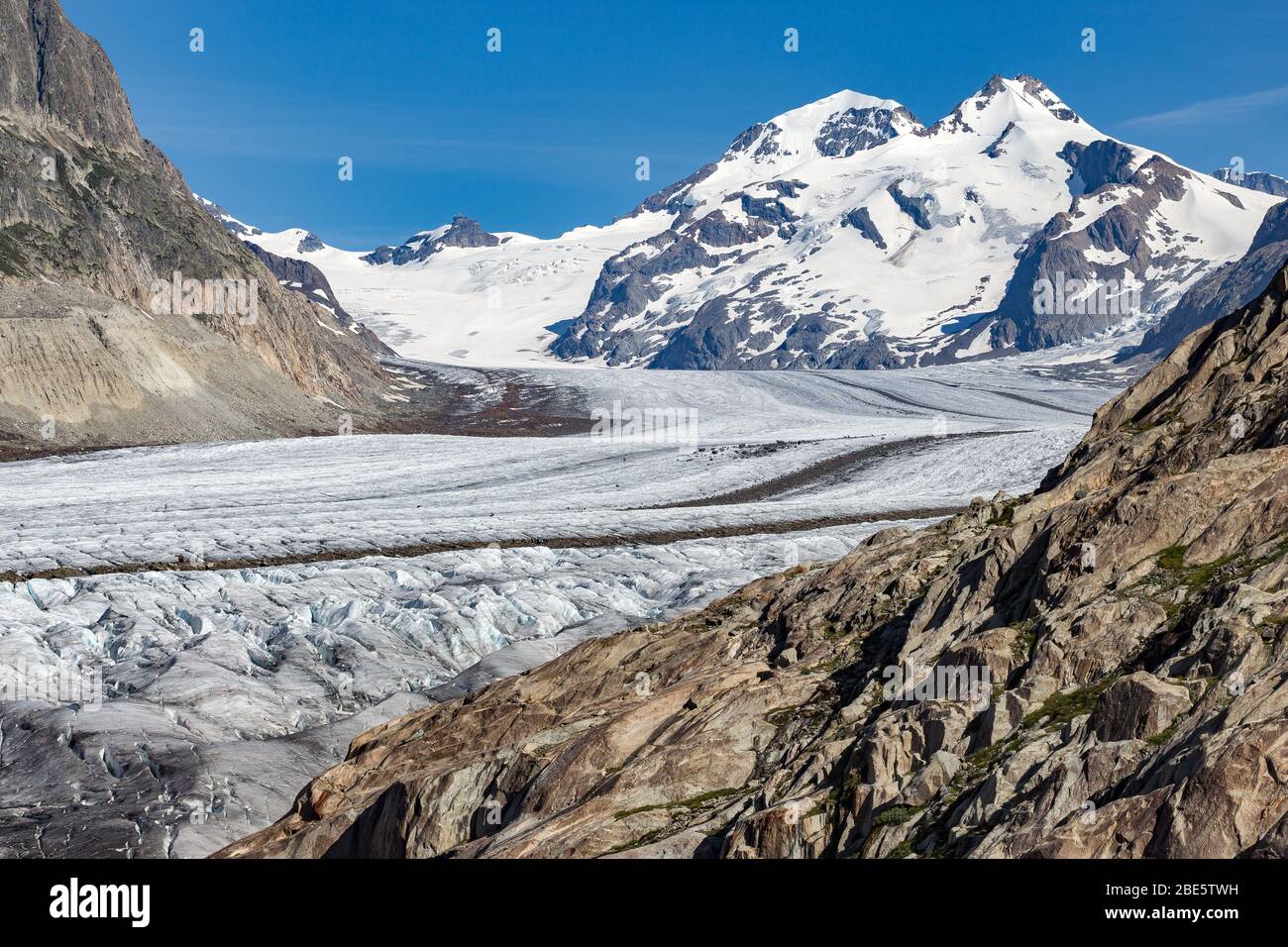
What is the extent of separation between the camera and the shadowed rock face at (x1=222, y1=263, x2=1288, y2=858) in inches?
438

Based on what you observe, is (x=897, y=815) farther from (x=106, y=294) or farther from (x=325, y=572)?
(x=106, y=294)

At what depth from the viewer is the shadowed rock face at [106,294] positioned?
8231cm

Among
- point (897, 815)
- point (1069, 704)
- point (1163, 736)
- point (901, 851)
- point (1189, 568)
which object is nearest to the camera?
point (1163, 736)

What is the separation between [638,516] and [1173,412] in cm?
3262

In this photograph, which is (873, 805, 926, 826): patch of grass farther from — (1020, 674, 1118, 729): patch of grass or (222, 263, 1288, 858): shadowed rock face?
(1020, 674, 1118, 729): patch of grass

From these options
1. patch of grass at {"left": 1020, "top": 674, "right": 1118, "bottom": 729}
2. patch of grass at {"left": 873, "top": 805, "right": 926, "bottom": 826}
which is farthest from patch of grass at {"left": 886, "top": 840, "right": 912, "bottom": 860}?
patch of grass at {"left": 1020, "top": 674, "right": 1118, "bottom": 729}

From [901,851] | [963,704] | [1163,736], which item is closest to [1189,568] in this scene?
[963,704]

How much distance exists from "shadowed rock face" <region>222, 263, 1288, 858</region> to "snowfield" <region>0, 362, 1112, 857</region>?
416 cm

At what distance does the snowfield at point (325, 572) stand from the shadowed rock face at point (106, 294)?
37.1 ft

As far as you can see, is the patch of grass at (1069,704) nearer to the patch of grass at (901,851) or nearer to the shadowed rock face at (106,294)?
the patch of grass at (901,851)

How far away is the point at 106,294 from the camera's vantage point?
93.8 metres

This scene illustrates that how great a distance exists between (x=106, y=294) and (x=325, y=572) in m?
65.7

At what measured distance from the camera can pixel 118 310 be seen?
292 ft
